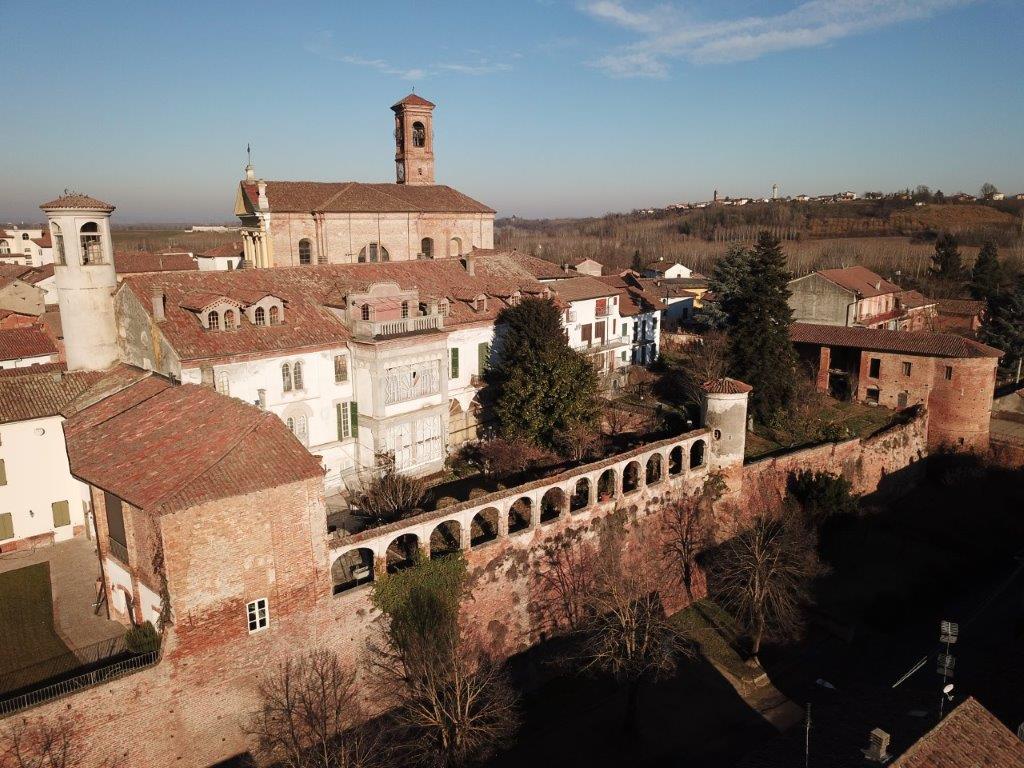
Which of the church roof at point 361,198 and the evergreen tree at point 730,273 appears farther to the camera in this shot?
the evergreen tree at point 730,273

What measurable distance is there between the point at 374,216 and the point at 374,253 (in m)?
2.25

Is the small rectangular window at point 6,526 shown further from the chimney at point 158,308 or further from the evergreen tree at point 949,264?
the evergreen tree at point 949,264

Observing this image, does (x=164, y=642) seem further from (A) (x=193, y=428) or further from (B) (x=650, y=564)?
(B) (x=650, y=564)

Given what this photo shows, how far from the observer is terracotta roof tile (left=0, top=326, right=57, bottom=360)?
125 feet

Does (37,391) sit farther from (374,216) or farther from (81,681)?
(374,216)

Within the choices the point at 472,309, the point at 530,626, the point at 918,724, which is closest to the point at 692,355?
the point at 472,309

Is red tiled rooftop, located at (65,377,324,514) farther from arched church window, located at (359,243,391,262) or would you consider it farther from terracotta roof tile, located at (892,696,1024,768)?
arched church window, located at (359,243,391,262)

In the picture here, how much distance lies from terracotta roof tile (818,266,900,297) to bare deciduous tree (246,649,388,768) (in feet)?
152

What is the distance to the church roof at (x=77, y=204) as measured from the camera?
987 inches

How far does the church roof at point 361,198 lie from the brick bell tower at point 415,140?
4.57 feet

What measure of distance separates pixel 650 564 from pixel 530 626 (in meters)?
6.07

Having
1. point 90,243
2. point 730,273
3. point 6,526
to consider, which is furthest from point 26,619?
point 730,273

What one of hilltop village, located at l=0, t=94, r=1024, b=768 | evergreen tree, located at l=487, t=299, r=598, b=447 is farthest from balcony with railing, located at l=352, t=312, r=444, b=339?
evergreen tree, located at l=487, t=299, r=598, b=447

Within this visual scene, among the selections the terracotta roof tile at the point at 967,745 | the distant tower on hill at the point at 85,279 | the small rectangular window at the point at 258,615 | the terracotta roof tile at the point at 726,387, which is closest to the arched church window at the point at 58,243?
the distant tower on hill at the point at 85,279
